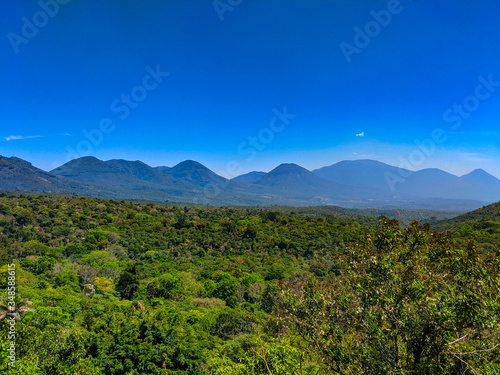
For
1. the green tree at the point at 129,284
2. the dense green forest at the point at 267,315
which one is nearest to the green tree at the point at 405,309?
the dense green forest at the point at 267,315

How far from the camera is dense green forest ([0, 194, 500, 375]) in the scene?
4.19 meters

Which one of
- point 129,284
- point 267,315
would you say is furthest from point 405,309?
point 129,284

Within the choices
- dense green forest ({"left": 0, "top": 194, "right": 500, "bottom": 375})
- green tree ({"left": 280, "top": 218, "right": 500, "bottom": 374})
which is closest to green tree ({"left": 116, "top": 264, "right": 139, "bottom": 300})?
dense green forest ({"left": 0, "top": 194, "right": 500, "bottom": 375})

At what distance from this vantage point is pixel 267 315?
18438 millimetres

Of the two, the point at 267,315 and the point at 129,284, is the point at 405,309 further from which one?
the point at 129,284

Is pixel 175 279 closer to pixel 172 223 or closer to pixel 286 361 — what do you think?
pixel 286 361

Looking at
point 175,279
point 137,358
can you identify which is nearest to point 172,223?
point 175,279

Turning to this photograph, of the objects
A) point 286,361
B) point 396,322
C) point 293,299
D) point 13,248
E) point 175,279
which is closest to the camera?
point 396,322

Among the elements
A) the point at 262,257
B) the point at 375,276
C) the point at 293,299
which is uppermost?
the point at 375,276

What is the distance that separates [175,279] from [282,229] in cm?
3665

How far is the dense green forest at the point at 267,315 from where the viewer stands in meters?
4.19

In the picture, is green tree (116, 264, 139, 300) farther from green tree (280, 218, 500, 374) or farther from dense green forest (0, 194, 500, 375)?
green tree (280, 218, 500, 374)

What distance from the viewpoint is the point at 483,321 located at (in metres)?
3.68

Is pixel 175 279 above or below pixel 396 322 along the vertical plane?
below
